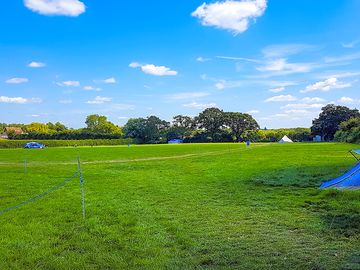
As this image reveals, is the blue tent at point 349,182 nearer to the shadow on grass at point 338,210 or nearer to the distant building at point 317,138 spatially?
the shadow on grass at point 338,210

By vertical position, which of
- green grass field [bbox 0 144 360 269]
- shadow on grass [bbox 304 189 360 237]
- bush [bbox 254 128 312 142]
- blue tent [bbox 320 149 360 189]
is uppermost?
bush [bbox 254 128 312 142]

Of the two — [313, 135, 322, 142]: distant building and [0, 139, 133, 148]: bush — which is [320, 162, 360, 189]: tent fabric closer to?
[0, 139, 133, 148]: bush

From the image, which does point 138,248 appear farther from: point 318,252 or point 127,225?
point 318,252

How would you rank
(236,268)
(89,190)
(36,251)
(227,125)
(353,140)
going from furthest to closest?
(227,125) < (353,140) < (89,190) < (36,251) < (236,268)

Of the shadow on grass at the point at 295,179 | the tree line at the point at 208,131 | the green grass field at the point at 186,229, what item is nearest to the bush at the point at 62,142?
the tree line at the point at 208,131

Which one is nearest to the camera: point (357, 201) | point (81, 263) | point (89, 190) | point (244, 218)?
point (81, 263)

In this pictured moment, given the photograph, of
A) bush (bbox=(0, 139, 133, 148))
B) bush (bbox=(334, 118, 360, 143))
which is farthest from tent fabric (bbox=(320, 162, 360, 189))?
bush (bbox=(0, 139, 133, 148))

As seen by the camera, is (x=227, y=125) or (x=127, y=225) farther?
(x=227, y=125)

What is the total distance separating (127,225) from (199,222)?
1.73 meters

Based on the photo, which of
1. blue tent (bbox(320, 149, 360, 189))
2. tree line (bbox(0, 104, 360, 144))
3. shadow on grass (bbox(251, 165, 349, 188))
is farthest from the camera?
tree line (bbox(0, 104, 360, 144))

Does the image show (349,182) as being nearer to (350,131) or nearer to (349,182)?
(349,182)

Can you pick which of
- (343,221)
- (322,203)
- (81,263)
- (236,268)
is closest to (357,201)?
(322,203)

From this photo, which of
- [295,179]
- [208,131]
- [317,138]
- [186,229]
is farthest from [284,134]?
[186,229]

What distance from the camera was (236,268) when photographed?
5375 millimetres
